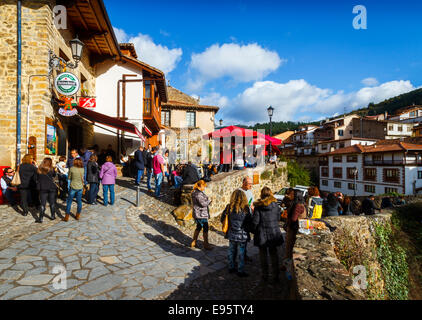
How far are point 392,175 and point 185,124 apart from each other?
2828 centimetres

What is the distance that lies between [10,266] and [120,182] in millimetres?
7702

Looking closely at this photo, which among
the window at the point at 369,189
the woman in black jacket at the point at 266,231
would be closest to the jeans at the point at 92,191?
the woman in black jacket at the point at 266,231

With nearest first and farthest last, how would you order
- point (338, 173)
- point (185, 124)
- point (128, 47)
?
point (128, 47)
point (185, 124)
point (338, 173)

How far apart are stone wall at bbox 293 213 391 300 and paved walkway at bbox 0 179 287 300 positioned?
85 centimetres

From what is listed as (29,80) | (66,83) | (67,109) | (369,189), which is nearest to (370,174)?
(369,189)

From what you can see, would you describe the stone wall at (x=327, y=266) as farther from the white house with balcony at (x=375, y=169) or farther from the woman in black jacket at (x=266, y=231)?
the white house with balcony at (x=375, y=169)

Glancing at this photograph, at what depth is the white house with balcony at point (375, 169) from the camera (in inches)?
1102

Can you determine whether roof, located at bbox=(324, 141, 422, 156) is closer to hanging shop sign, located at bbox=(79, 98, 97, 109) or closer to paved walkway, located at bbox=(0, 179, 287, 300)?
paved walkway, located at bbox=(0, 179, 287, 300)

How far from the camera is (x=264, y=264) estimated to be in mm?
4020

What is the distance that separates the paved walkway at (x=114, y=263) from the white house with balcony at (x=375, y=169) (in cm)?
3264

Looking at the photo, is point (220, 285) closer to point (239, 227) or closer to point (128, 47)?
point (239, 227)

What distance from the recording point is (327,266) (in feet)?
10.4

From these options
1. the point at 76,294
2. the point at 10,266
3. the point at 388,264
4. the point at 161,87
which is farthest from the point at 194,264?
the point at 161,87

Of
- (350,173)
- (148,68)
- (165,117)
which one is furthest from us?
(350,173)
